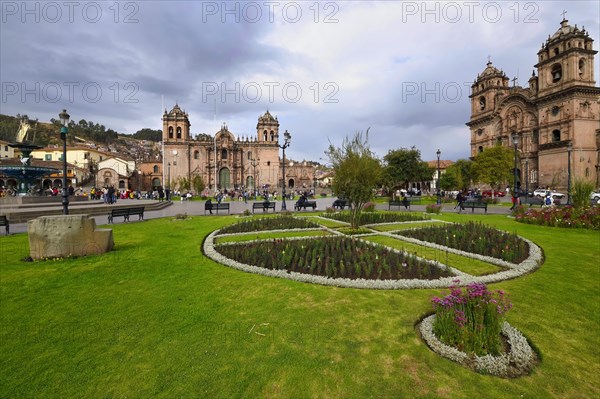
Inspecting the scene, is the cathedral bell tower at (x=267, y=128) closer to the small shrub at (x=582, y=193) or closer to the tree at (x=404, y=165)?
the tree at (x=404, y=165)

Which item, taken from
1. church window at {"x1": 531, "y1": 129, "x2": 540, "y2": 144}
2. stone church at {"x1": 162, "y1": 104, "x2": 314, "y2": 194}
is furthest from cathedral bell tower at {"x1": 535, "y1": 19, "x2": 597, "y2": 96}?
stone church at {"x1": 162, "y1": 104, "x2": 314, "y2": 194}

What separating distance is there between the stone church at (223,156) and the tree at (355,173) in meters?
55.8

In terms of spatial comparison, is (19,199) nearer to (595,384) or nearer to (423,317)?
(423,317)

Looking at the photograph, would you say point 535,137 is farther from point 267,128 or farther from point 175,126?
point 175,126

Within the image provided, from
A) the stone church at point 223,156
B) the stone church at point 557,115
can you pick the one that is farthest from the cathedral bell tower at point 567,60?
the stone church at point 223,156

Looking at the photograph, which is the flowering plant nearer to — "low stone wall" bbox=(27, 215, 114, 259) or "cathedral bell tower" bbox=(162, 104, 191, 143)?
"low stone wall" bbox=(27, 215, 114, 259)

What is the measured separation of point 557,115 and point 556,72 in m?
7.94

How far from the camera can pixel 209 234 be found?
12.4 meters

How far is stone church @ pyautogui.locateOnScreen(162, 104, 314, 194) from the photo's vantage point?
231 ft

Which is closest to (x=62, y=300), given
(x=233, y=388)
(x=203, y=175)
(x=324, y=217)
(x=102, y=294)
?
(x=102, y=294)

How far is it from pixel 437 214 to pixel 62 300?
1955cm

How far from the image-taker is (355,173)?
12648mm

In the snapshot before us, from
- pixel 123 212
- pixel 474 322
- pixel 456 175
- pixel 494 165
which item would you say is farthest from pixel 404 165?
pixel 474 322

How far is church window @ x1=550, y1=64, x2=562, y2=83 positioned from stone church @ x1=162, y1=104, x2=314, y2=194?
51.4 m
